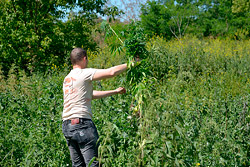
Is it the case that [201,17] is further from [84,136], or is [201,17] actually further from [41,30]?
[84,136]

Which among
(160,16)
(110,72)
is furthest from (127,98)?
(160,16)

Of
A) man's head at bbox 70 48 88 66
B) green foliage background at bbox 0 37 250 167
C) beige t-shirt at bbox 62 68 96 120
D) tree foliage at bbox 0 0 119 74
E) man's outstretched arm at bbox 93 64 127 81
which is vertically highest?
tree foliage at bbox 0 0 119 74

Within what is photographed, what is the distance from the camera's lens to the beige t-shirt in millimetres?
2808

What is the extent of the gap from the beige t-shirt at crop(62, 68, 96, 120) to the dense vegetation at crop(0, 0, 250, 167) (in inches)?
14.6

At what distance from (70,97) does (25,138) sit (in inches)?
55.2

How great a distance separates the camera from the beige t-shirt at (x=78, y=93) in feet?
9.21

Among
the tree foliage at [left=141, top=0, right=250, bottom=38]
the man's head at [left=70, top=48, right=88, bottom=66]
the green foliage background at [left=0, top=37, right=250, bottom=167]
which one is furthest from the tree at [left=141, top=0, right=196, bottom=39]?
the man's head at [left=70, top=48, right=88, bottom=66]

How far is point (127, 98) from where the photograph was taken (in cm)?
488

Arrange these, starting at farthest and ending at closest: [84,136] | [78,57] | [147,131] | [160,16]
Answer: [160,16] < [78,57] < [84,136] < [147,131]

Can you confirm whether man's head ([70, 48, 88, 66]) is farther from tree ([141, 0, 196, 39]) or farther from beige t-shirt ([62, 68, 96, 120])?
tree ([141, 0, 196, 39])

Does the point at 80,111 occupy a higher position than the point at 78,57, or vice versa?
the point at 78,57

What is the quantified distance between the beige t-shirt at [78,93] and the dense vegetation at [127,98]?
37cm

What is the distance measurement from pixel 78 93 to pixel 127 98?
6.94 feet

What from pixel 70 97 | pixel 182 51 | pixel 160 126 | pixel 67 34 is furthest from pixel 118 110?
pixel 67 34
